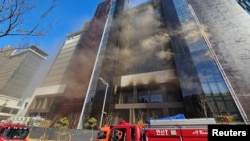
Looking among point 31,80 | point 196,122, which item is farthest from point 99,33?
point 31,80

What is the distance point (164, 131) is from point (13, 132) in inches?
389

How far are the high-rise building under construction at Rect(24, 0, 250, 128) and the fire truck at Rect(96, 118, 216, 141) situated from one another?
821 inches

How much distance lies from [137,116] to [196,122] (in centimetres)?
3445

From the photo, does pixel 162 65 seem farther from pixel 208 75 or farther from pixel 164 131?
Result: pixel 164 131

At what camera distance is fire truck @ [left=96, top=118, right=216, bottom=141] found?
799 centimetres

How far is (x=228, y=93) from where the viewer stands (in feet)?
97.3

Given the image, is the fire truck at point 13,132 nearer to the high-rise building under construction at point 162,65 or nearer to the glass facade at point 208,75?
A: the high-rise building under construction at point 162,65

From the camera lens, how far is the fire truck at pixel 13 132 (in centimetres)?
1059

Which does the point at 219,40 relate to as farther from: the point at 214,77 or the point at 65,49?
the point at 65,49

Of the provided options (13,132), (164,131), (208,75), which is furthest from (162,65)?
(13,132)

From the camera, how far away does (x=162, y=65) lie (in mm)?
47438

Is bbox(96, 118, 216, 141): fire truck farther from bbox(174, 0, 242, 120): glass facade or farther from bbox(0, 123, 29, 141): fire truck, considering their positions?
bbox(174, 0, 242, 120): glass facade

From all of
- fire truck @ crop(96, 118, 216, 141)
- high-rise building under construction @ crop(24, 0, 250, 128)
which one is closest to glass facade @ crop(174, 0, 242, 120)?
high-rise building under construction @ crop(24, 0, 250, 128)

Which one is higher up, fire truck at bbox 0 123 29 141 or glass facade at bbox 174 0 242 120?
glass facade at bbox 174 0 242 120
